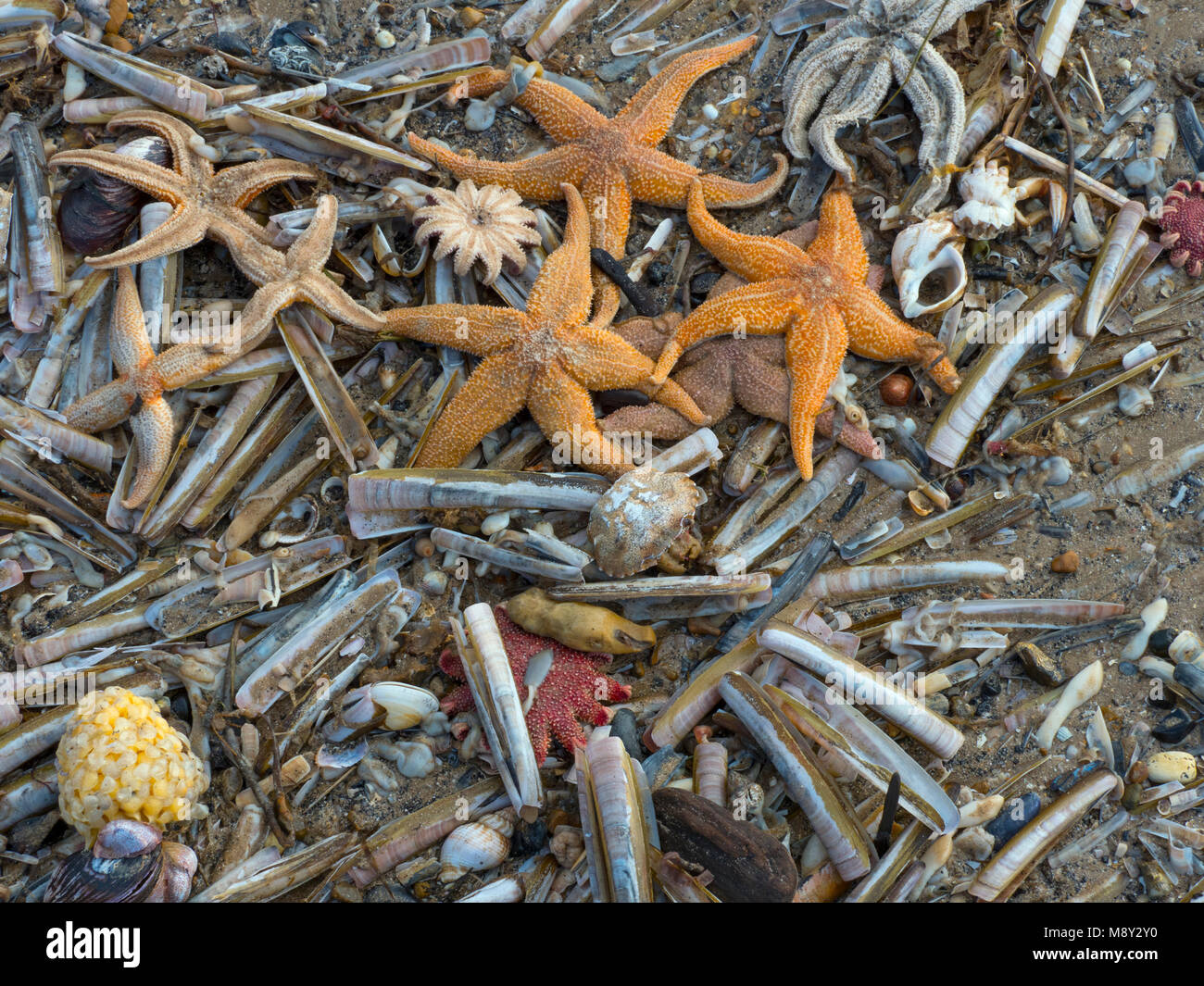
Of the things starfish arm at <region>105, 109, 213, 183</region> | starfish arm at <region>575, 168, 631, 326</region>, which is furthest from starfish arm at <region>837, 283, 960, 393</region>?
starfish arm at <region>105, 109, 213, 183</region>

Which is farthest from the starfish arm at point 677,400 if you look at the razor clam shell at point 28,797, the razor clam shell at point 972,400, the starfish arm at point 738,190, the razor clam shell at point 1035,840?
the razor clam shell at point 28,797

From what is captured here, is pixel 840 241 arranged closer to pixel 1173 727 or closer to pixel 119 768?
pixel 1173 727

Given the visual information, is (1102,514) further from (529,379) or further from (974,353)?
(529,379)

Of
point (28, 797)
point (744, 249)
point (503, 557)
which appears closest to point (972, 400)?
point (744, 249)

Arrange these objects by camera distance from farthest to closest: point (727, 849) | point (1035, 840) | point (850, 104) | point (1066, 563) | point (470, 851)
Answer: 1. point (850, 104)
2. point (1066, 563)
3. point (1035, 840)
4. point (470, 851)
5. point (727, 849)

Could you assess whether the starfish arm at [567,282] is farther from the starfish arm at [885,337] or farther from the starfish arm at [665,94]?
the starfish arm at [885,337]
